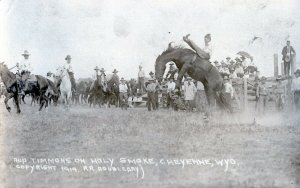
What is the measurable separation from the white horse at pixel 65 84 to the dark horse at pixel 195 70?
91 centimetres

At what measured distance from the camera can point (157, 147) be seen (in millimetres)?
4707

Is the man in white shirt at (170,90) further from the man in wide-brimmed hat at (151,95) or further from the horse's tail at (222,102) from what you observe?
the horse's tail at (222,102)

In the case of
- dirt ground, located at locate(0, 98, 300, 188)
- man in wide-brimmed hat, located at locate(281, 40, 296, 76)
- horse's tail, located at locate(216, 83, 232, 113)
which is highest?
man in wide-brimmed hat, located at locate(281, 40, 296, 76)

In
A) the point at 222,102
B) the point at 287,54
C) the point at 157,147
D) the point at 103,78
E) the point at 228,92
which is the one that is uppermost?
the point at 287,54

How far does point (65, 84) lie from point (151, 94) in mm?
888

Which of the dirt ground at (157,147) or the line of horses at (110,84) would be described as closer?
the dirt ground at (157,147)

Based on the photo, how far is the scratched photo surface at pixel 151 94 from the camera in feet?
15.3

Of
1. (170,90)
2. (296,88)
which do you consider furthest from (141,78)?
(296,88)

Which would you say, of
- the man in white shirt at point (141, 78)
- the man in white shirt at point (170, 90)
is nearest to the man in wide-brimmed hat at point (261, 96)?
the man in white shirt at point (170, 90)

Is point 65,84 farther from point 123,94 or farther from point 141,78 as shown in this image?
point 141,78

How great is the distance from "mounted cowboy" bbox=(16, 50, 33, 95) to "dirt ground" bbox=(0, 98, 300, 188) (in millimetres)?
370

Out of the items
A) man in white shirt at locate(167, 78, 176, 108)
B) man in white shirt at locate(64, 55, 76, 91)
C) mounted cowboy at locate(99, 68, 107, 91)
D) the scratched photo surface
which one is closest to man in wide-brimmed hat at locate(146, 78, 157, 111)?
the scratched photo surface

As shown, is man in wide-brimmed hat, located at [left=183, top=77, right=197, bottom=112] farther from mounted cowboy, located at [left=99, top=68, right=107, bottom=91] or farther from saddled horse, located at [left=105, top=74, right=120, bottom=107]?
mounted cowboy, located at [left=99, top=68, right=107, bottom=91]

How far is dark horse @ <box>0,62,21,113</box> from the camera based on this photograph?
486cm
